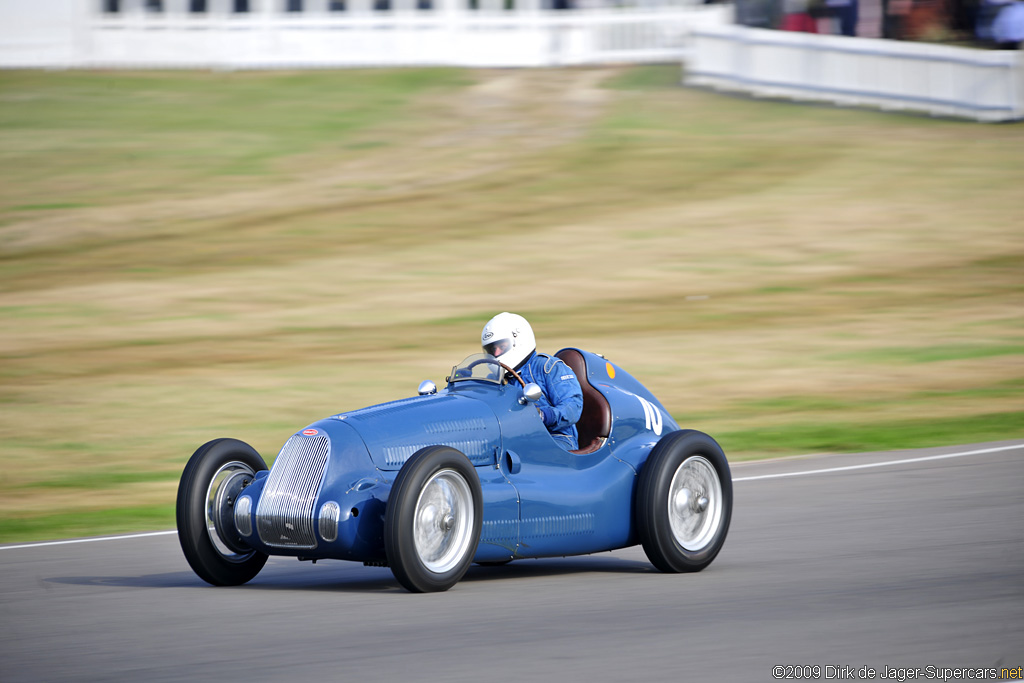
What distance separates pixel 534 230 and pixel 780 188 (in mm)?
4704

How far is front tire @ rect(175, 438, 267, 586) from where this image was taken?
7.52 metres

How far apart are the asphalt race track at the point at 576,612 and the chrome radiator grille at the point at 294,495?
1.14ft

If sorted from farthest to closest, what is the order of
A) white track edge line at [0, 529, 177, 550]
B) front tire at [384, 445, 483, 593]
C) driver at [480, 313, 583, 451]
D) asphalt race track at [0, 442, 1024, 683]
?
white track edge line at [0, 529, 177, 550], driver at [480, 313, 583, 451], front tire at [384, 445, 483, 593], asphalt race track at [0, 442, 1024, 683]

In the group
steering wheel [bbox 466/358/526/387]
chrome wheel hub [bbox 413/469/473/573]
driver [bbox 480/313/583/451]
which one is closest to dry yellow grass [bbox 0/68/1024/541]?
steering wheel [bbox 466/358/526/387]

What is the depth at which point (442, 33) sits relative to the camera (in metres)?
39.4

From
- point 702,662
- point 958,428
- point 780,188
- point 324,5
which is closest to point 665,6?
point 324,5

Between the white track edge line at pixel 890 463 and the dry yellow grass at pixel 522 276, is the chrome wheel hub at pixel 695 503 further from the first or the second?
the dry yellow grass at pixel 522 276

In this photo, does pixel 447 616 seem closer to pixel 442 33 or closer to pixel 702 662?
pixel 702 662

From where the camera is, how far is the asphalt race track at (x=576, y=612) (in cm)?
587

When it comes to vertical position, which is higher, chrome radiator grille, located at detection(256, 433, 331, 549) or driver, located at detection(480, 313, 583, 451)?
driver, located at detection(480, 313, 583, 451)

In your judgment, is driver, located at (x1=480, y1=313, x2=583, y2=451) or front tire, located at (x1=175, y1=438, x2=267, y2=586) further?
driver, located at (x1=480, y1=313, x2=583, y2=451)

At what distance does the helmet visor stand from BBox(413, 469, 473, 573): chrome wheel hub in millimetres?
1117

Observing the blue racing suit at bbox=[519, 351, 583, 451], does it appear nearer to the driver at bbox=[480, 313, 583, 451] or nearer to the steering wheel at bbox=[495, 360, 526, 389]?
the driver at bbox=[480, 313, 583, 451]

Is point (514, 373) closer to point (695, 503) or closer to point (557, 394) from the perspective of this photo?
point (557, 394)
